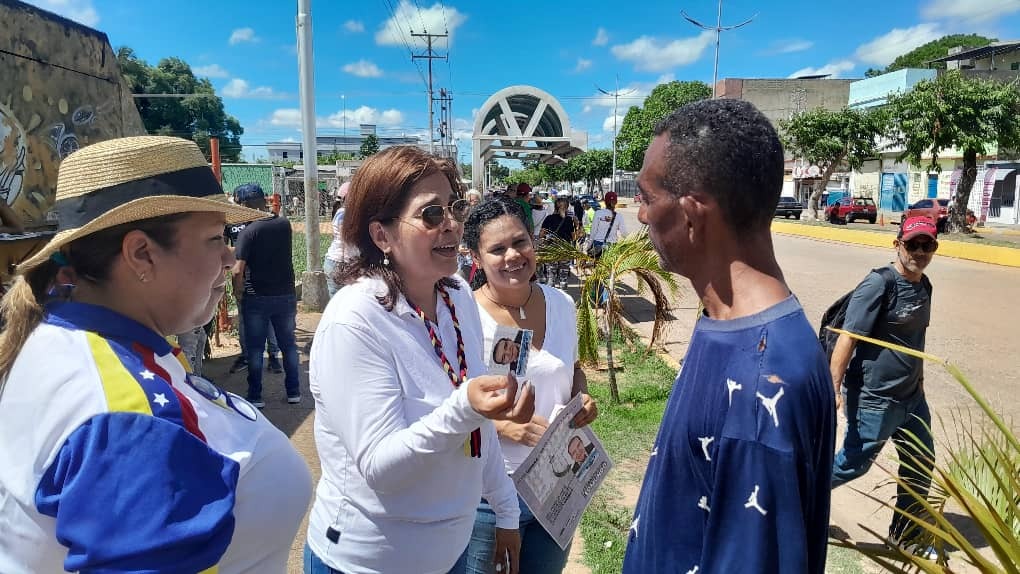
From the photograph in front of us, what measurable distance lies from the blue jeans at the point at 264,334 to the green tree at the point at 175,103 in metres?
49.5

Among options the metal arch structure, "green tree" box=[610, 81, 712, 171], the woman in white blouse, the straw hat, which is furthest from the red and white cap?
"green tree" box=[610, 81, 712, 171]

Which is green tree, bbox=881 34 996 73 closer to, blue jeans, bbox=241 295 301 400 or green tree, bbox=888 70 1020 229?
green tree, bbox=888 70 1020 229

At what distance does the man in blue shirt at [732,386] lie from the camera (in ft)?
3.51

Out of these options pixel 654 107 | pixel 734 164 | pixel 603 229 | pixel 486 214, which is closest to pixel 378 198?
pixel 486 214

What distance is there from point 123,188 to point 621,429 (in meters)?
4.48

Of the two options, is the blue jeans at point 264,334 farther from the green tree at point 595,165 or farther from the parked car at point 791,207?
the green tree at point 595,165

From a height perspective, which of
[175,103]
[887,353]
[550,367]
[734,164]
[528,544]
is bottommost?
[528,544]

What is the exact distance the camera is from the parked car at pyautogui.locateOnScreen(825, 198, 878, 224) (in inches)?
1283

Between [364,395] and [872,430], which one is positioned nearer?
[364,395]

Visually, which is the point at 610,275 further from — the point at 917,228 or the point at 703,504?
the point at 703,504

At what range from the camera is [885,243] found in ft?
64.6

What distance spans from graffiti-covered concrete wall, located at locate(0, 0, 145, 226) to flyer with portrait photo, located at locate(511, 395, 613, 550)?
505cm

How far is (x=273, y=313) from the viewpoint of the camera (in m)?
5.94

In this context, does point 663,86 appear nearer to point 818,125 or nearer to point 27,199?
point 818,125
